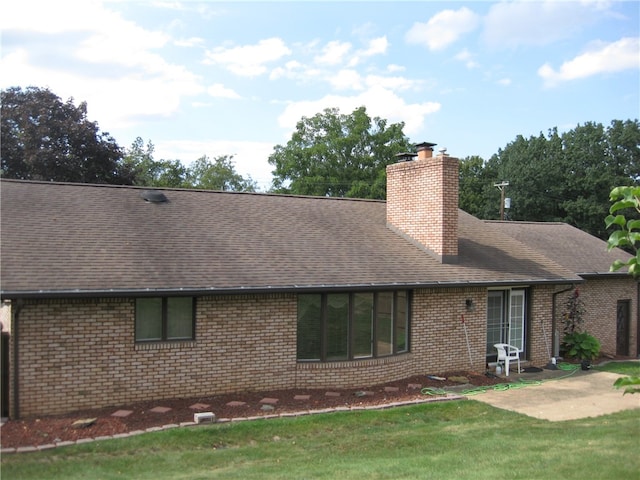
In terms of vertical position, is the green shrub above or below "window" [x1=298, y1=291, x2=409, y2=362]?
below

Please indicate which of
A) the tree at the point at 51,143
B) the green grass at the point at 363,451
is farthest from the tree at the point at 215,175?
the green grass at the point at 363,451

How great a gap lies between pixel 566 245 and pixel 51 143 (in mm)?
27321

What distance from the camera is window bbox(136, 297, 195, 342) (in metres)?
10.3

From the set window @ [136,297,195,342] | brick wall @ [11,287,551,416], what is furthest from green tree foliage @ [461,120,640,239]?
window @ [136,297,195,342]

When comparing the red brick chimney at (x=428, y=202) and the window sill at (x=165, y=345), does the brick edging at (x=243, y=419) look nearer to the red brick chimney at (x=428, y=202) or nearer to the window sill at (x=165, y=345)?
the window sill at (x=165, y=345)

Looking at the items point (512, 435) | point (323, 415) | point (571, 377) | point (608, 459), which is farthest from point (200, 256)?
point (571, 377)

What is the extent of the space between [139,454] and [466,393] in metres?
6.89

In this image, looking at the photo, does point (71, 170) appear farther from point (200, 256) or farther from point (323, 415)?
point (323, 415)

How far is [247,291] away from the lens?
10812 mm

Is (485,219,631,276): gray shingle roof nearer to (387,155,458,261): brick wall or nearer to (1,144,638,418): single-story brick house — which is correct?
(1,144,638,418): single-story brick house

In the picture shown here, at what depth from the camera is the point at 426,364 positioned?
524 inches

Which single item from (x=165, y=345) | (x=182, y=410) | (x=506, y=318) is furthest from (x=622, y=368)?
(x=165, y=345)

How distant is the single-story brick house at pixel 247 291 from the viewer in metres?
9.66

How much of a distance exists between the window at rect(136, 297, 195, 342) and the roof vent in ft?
12.6
